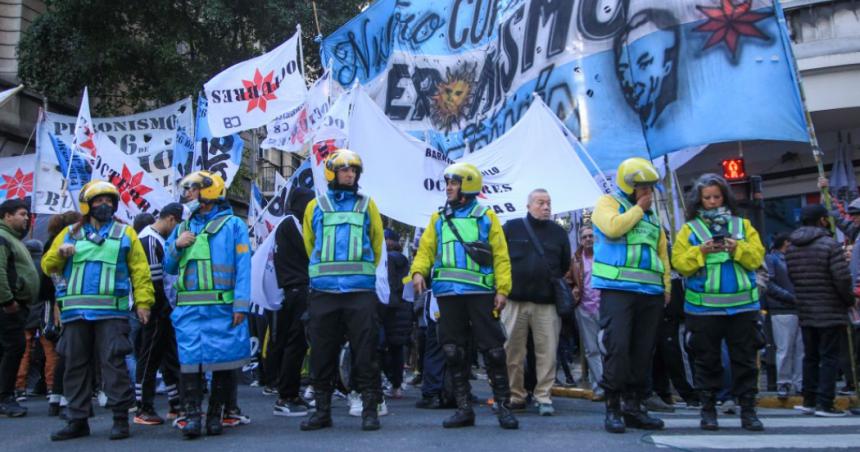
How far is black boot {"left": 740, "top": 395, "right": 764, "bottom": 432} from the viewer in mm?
6316

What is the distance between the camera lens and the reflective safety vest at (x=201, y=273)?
651 cm

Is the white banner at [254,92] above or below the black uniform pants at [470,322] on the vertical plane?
above

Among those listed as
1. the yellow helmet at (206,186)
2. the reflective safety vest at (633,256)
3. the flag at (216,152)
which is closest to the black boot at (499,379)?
the reflective safety vest at (633,256)

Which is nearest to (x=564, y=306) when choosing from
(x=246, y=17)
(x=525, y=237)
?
(x=525, y=237)

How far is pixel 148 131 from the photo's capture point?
13.4 meters

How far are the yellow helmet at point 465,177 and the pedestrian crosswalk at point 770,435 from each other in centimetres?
225

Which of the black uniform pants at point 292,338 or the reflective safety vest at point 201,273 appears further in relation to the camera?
the black uniform pants at point 292,338

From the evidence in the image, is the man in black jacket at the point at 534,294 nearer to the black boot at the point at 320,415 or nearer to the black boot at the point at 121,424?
the black boot at the point at 320,415

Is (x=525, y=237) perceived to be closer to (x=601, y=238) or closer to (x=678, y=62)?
(x=601, y=238)

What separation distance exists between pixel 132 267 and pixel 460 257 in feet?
8.25

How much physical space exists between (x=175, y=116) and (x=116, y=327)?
24.9 feet

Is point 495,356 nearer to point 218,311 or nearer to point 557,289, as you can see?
point 557,289

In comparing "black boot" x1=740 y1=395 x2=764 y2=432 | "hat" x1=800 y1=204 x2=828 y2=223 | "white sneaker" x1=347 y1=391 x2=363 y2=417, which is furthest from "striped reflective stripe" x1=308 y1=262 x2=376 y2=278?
"hat" x1=800 y1=204 x2=828 y2=223

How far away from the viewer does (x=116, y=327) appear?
6.57 meters
